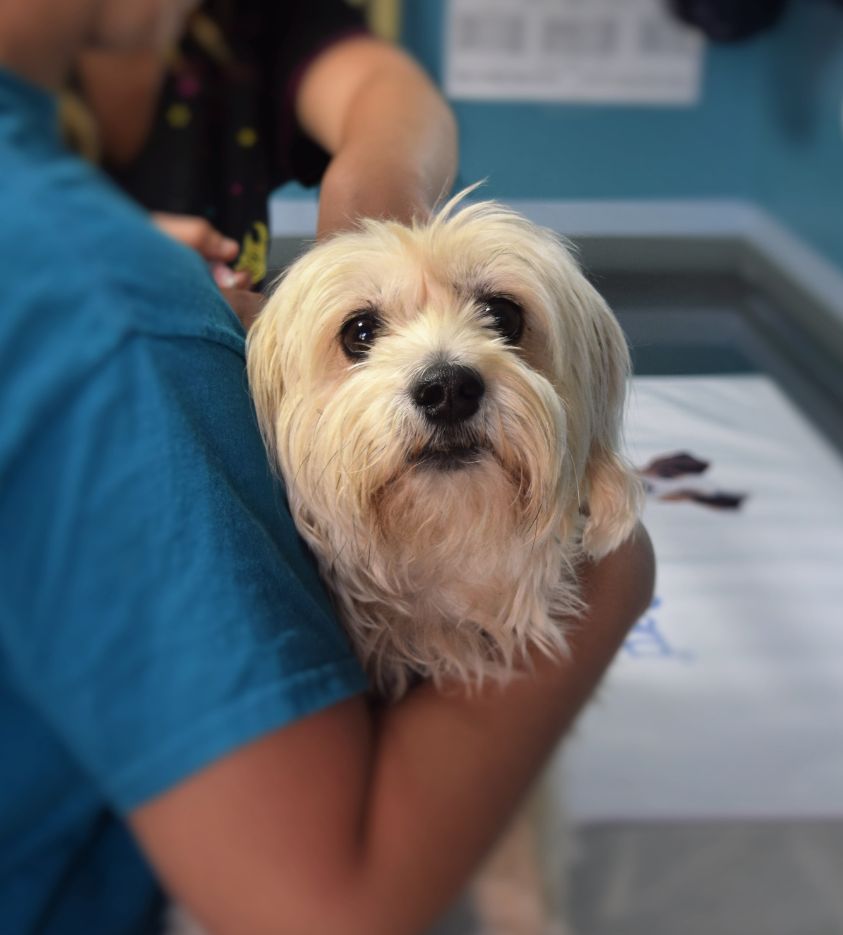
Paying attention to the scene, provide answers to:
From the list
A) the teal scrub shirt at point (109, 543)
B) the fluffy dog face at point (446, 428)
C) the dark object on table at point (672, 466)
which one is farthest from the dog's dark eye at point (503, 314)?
the teal scrub shirt at point (109, 543)

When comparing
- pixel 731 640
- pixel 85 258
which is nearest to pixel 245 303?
pixel 85 258

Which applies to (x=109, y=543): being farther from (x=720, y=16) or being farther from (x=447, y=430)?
(x=720, y=16)

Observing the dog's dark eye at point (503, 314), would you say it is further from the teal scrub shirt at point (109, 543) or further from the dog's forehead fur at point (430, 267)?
the teal scrub shirt at point (109, 543)

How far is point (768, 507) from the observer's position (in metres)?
0.78

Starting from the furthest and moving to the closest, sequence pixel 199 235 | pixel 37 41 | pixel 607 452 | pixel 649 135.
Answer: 1. pixel 607 452
2. pixel 649 135
3. pixel 199 235
4. pixel 37 41

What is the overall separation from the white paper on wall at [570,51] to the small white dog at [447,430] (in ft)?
0.27

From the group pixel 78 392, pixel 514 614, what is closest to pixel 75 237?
pixel 78 392

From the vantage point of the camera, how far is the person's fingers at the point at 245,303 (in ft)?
1.77

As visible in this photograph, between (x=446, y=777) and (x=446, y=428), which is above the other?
(x=446, y=428)

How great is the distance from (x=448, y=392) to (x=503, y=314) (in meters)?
0.12

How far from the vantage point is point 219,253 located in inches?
18.1

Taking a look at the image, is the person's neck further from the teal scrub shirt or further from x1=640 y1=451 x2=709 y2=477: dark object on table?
x1=640 y1=451 x2=709 y2=477: dark object on table

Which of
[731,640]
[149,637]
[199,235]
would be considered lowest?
[731,640]

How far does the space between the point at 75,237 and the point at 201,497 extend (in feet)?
0.36
